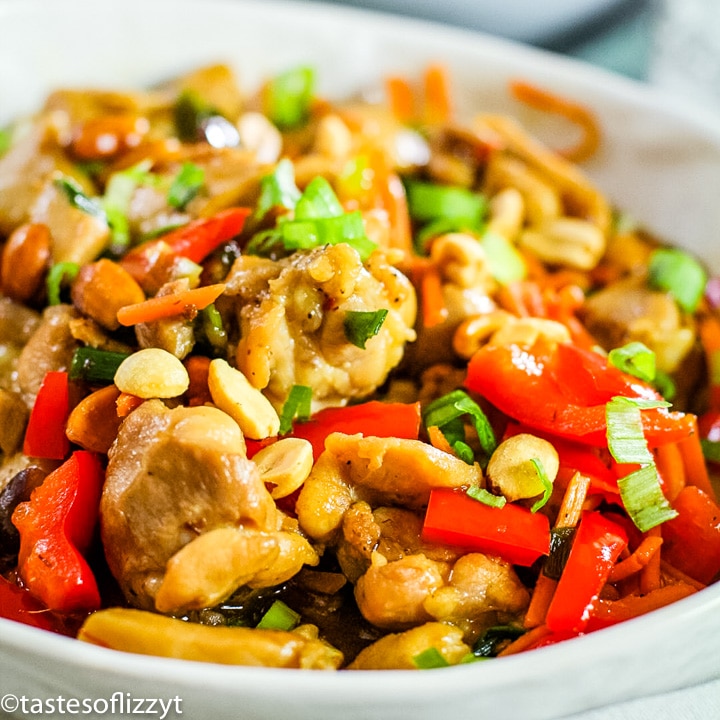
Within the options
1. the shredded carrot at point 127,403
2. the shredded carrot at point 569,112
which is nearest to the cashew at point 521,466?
the shredded carrot at point 127,403

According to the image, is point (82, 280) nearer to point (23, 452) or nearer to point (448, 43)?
point (23, 452)

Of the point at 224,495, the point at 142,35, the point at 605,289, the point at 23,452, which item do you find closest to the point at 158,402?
the point at 224,495

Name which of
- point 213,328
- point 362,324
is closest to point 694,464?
point 362,324

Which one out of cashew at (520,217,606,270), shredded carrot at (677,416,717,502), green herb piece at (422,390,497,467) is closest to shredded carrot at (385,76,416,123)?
cashew at (520,217,606,270)

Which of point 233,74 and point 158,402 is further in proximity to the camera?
point 233,74

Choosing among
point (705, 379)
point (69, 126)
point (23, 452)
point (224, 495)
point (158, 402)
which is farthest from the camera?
point (69, 126)

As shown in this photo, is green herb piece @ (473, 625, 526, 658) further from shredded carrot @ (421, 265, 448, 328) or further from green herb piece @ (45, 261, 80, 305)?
green herb piece @ (45, 261, 80, 305)

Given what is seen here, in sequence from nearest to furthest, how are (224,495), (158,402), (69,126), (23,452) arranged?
(224,495), (158,402), (23,452), (69,126)

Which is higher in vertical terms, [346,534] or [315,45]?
[315,45]
